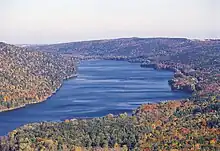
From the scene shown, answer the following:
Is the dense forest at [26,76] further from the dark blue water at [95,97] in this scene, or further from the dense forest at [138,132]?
the dense forest at [138,132]

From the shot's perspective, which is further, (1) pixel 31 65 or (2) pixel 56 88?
(1) pixel 31 65

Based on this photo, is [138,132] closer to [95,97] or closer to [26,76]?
[95,97]

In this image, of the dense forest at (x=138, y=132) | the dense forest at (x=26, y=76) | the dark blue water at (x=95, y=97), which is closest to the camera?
the dense forest at (x=138, y=132)

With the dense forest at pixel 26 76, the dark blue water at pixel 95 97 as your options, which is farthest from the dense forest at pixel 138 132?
the dense forest at pixel 26 76

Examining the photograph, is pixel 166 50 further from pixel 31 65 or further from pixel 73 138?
pixel 73 138

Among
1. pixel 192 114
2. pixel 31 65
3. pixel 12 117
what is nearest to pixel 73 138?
pixel 192 114

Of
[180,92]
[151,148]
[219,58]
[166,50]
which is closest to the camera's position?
[151,148]
